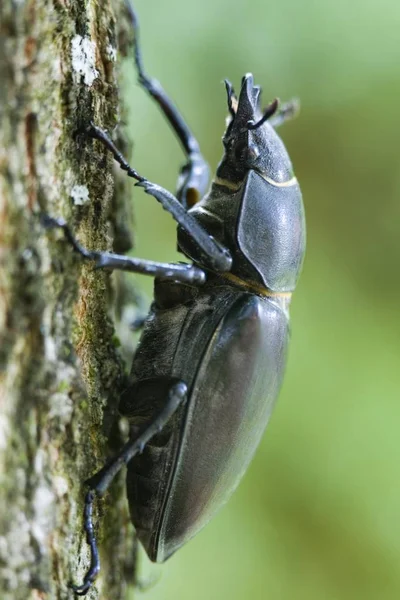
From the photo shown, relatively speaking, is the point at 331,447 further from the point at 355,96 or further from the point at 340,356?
the point at 355,96

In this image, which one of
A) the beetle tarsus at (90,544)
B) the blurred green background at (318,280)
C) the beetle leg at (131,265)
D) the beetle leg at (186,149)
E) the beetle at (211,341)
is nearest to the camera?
the beetle leg at (131,265)

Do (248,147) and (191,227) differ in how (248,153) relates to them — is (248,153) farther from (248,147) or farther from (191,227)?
(191,227)

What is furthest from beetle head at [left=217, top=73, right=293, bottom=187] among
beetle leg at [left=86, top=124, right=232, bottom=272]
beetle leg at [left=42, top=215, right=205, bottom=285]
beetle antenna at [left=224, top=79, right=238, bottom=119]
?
beetle leg at [left=42, top=215, right=205, bottom=285]

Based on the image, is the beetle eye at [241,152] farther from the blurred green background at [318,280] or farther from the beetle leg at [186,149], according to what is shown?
the blurred green background at [318,280]

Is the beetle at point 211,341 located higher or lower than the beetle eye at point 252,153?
lower

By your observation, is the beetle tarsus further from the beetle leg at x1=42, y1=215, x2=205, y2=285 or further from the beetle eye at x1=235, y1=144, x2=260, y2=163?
the beetle eye at x1=235, y1=144, x2=260, y2=163

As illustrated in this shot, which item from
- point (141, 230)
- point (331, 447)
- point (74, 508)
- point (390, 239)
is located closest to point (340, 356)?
point (331, 447)

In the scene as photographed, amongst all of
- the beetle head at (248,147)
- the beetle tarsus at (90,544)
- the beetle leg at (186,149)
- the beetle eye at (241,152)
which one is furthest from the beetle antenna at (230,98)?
the beetle tarsus at (90,544)
